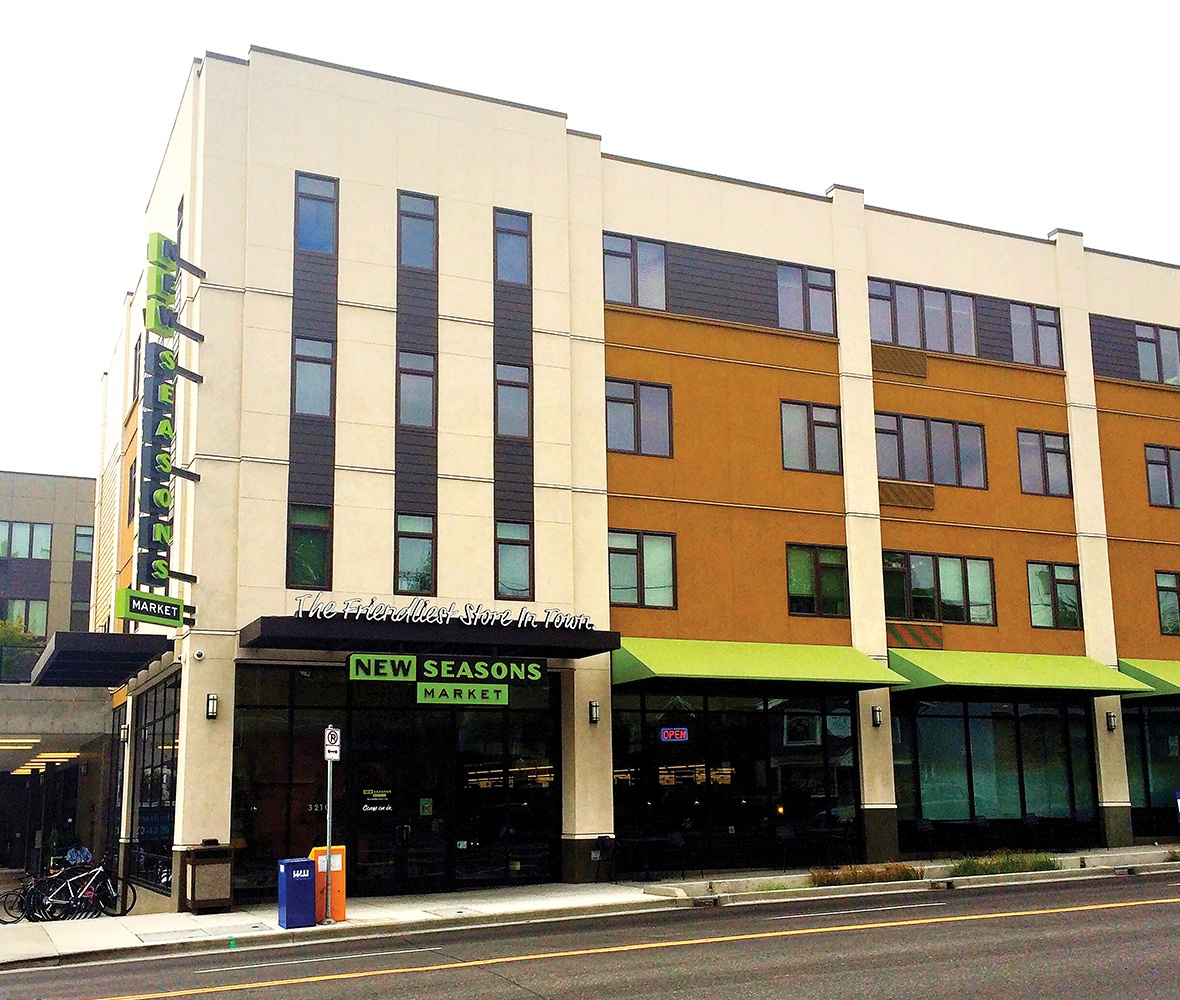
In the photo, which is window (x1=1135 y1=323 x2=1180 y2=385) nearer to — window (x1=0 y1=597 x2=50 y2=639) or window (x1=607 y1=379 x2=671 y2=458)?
window (x1=607 y1=379 x2=671 y2=458)

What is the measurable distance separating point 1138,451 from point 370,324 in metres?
21.6

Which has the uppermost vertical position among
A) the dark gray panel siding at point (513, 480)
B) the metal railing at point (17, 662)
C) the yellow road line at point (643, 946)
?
the dark gray panel siding at point (513, 480)

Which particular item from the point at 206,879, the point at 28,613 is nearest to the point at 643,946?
the point at 206,879

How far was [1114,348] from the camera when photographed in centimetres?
3647

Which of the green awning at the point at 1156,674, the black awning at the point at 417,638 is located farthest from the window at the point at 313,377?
the green awning at the point at 1156,674

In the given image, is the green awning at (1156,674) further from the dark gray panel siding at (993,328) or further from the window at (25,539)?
the window at (25,539)

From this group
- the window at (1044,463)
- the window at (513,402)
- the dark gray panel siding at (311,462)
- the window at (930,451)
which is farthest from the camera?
the window at (1044,463)

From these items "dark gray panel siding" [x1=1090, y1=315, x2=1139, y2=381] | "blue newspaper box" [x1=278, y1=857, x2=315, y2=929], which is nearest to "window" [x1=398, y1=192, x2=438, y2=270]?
"blue newspaper box" [x1=278, y1=857, x2=315, y2=929]

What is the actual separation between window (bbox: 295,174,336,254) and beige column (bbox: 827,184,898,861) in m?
12.8

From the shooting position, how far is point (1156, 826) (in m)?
33.8

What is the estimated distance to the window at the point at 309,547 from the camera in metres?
25.7

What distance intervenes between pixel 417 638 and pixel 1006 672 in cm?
1480

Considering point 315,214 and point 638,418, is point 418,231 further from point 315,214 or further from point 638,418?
point 638,418

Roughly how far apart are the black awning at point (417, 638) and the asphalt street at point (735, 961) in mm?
5877
